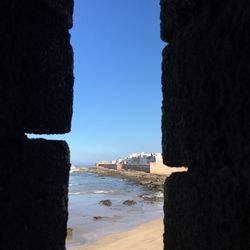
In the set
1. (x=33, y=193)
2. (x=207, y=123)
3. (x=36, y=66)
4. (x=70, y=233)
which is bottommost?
(x=70, y=233)

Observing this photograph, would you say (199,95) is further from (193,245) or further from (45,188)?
(45,188)

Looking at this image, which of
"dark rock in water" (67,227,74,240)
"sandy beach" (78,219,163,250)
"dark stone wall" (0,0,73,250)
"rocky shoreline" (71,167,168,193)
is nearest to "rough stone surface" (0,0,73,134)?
"dark stone wall" (0,0,73,250)

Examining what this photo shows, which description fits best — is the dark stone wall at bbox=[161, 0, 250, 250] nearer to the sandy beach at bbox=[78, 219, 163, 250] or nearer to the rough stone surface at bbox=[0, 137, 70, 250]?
the rough stone surface at bbox=[0, 137, 70, 250]

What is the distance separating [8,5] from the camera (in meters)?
A: 1.95

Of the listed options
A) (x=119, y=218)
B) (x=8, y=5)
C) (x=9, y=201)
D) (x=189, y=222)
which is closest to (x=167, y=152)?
(x=189, y=222)

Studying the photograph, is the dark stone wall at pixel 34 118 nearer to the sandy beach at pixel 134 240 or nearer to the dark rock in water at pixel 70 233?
the sandy beach at pixel 134 240

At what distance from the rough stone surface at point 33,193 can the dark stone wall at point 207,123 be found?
0.68 metres

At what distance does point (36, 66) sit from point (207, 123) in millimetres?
1131

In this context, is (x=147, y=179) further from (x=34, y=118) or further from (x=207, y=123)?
(x=207, y=123)

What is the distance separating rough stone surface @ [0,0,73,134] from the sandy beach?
1075 centimetres

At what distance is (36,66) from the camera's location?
2172 mm

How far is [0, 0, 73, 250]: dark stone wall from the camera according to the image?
1941 millimetres

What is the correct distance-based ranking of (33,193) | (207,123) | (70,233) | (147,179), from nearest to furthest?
(207,123)
(33,193)
(70,233)
(147,179)

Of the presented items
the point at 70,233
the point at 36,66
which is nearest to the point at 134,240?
the point at 70,233
